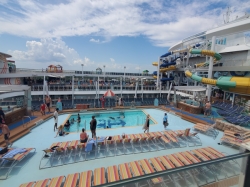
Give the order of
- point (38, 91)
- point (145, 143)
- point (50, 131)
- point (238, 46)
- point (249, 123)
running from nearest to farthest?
point (145, 143)
point (50, 131)
point (249, 123)
point (238, 46)
point (38, 91)

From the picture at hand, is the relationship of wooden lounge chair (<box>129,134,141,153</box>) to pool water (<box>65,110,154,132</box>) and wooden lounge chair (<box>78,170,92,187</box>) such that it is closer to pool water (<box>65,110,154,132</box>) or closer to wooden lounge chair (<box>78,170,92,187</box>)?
wooden lounge chair (<box>78,170,92,187</box>)

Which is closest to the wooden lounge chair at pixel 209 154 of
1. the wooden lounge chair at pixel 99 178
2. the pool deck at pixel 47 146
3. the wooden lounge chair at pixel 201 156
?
the wooden lounge chair at pixel 201 156

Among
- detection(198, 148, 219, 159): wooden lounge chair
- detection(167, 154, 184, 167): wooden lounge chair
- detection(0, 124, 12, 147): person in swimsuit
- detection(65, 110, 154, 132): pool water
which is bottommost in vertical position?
detection(65, 110, 154, 132): pool water

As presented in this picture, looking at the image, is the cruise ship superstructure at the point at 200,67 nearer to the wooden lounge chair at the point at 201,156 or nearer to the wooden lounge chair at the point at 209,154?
the wooden lounge chair at the point at 209,154

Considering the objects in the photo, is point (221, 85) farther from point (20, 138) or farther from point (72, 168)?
point (20, 138)

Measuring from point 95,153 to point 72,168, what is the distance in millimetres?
1082

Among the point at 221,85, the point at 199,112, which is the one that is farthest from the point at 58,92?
the point at 221,85

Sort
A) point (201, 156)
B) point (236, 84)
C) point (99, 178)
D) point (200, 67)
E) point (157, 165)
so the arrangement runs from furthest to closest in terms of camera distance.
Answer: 1. point (200, 67)
2. point (236, 84)
3. point (201, 156)
4. point (157, 165)
5. point (99, 178)

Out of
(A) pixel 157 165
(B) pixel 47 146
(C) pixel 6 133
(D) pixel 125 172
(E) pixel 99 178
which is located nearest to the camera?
(E) pixel 99 178

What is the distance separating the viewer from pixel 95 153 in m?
6.23

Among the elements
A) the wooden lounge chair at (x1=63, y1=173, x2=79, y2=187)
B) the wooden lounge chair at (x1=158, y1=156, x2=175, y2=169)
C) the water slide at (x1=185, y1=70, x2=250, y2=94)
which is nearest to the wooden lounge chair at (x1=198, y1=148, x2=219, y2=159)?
the wooden lounge chair at (x1=158, y1=156, x2=175, y2=169)

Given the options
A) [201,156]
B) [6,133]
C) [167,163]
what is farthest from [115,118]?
[201,156]

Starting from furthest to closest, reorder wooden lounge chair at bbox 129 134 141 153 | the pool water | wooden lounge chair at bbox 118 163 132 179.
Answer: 1. the pool water
2. wooden lounge chair at bbox 129 134 141 153
3. wooden lounge chair at bbox 118 163 132 179

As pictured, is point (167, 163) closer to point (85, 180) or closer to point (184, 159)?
point (184, 159)
